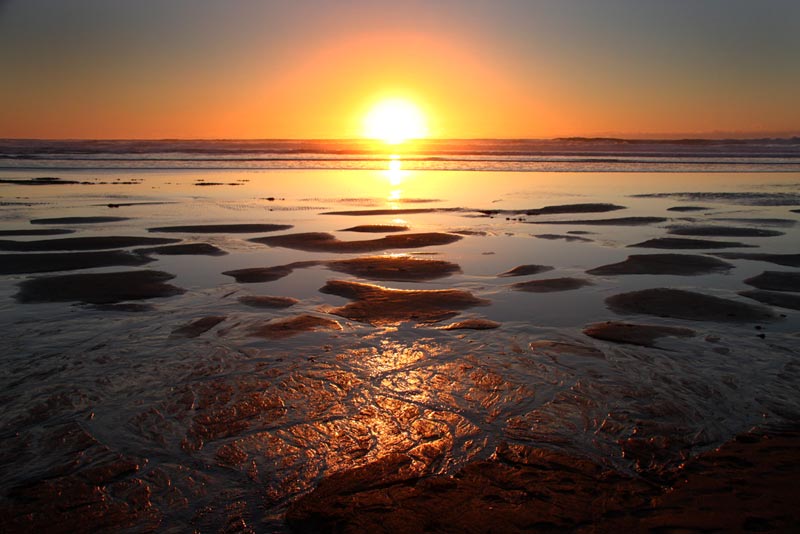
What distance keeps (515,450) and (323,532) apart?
2048 mm

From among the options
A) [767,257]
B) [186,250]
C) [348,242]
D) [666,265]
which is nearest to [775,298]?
[666,265]

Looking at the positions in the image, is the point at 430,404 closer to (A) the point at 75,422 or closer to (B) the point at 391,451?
(B) the point at 391,451

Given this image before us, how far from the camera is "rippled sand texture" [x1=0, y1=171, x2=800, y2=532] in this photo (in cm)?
465

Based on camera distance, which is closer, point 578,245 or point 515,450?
point 515,450

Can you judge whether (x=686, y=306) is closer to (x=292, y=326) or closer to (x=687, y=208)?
(x=292, y=326)

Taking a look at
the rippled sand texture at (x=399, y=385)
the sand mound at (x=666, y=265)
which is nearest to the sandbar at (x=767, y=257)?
the rippled sand texture at (x=399, y=385)

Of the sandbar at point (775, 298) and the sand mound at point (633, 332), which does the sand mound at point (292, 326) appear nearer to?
the sand mound at point (633, 332)

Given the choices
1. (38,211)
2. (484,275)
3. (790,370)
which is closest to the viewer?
(790,370)

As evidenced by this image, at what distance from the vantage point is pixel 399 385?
698cm

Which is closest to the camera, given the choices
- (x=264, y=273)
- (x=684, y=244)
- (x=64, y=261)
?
(x=264, y=273)

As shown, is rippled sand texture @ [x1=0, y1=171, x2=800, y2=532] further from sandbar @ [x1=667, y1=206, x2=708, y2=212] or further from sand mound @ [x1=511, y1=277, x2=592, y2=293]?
sandbar @ [x1=667, y1=206, x2=708, y2=212]

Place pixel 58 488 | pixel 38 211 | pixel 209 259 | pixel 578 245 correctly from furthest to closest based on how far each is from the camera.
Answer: pixel 38 211 < pixel 578 245 < pixel 209 259 < pixel 58 488

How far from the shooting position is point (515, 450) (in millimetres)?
5496

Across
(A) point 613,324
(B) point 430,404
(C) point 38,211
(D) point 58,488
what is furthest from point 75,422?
(C) point 38,211
